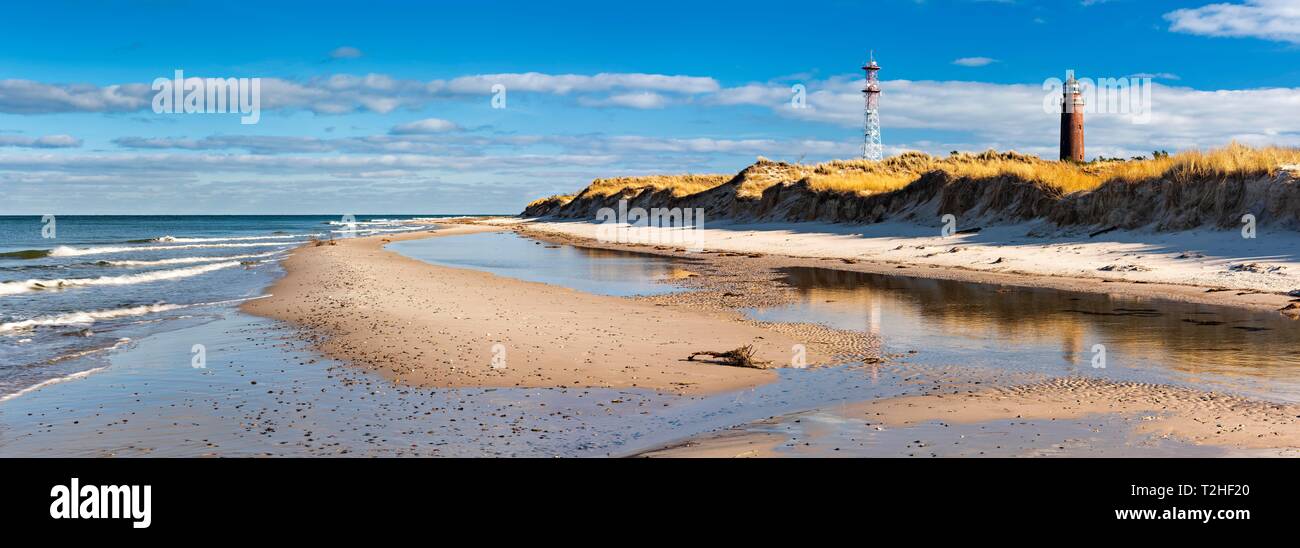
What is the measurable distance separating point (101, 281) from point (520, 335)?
60.1 feet

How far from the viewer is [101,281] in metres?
24.1

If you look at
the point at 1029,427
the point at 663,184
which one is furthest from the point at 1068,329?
the point at 663,184

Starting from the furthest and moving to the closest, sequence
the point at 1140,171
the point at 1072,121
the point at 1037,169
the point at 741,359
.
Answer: the point at 1072,121, the point at 1037,169, the point at 1140,171, the point at 741,359

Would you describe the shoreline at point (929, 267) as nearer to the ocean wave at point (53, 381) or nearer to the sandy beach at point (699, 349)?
the sandy beach at point (699, 349)

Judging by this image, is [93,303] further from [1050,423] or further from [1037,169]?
[1037,169]

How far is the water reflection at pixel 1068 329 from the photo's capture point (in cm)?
943

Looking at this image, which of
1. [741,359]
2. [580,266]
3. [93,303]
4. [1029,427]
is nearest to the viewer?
[1029,427]

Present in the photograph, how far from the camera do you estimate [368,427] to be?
7.18 metres

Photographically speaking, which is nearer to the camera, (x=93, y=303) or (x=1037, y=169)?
(x=93, y=303)

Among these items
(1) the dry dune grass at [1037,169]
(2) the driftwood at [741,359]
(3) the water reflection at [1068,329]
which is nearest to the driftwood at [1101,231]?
(1) the dry dune grass at [1037,169]

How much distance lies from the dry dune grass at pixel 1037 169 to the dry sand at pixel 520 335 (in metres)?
19.1

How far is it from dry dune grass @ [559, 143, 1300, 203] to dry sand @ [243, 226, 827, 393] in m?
19.1

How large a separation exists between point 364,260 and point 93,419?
25.5 meters
